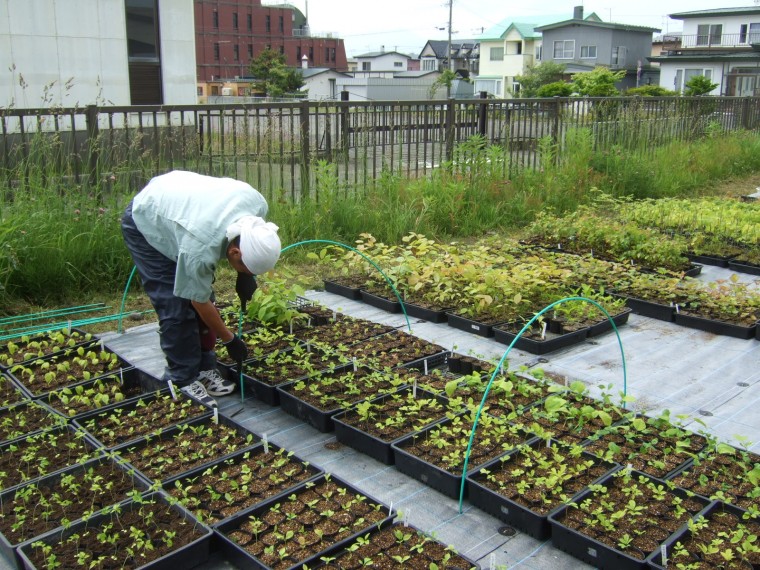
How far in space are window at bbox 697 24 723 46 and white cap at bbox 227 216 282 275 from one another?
153ft

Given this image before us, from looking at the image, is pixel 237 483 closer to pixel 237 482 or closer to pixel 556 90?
pixel 237 482

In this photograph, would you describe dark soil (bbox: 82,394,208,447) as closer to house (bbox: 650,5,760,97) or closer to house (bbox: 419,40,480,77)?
house (bbox: 650,5,760,97)

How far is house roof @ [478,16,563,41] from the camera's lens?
176ft

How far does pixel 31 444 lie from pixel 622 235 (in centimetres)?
531

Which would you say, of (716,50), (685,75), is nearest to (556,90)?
(685,75)

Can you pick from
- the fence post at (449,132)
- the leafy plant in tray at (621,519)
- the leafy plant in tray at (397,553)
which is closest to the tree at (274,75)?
the fence post at (449,132)

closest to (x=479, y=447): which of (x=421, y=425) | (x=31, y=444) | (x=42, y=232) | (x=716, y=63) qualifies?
(x=421, y=425)

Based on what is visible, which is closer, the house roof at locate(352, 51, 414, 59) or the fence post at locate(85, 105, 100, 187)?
the fence post at locate(85, 105, 100, 187)

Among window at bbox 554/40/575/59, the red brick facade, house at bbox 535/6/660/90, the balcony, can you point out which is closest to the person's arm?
the balcony

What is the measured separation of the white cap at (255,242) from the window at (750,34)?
45.4 metres

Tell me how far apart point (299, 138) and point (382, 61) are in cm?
7985

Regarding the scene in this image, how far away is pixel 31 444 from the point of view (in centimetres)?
330

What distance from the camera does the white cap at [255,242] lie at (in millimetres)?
3154

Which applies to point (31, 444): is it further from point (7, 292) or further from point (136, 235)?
point (7, 292)
